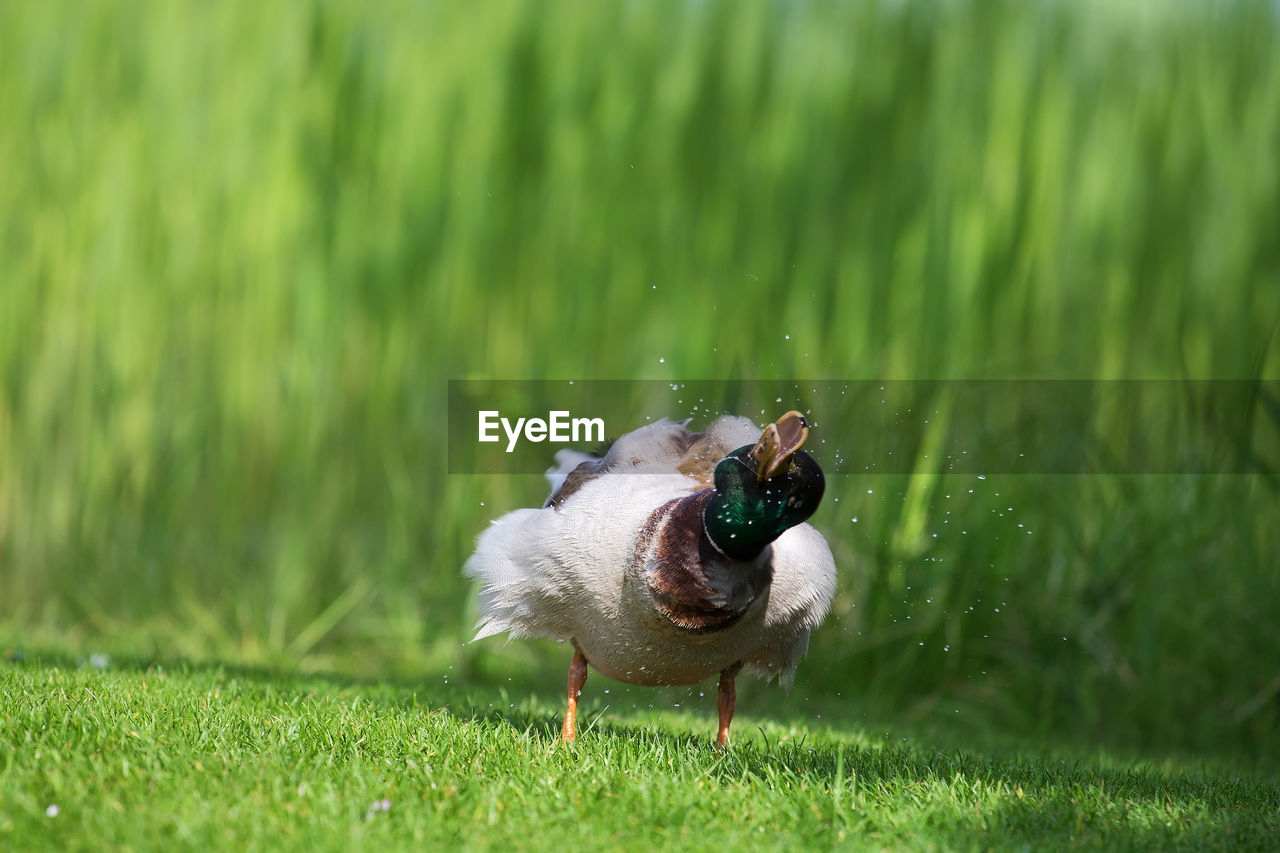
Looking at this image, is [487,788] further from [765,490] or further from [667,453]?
[667,453]

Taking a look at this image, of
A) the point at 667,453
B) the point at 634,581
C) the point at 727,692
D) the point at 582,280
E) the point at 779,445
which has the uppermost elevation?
the point at 582,280

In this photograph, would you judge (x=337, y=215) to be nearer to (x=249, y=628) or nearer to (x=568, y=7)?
(x=568, y=7)

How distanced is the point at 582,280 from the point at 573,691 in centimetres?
292

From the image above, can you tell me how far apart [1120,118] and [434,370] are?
3771 mm

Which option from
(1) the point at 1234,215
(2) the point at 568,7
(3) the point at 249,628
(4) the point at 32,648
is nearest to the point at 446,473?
(3) the point at 249,628

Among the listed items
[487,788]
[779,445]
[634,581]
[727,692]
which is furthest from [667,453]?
[487,788]

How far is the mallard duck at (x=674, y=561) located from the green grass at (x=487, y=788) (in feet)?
0.84

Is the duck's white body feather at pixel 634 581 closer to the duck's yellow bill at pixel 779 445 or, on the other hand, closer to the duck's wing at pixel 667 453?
the duck's wing at pixel 667 453

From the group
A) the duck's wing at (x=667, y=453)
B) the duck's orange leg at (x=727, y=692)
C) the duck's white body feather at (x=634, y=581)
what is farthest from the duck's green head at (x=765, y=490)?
the duck's orange leg at (x=727, y=692)

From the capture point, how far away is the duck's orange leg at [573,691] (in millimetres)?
3195

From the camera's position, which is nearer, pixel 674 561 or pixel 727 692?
pixel 674 561

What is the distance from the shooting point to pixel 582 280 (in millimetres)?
5887

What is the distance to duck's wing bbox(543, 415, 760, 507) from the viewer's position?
3.49 meters

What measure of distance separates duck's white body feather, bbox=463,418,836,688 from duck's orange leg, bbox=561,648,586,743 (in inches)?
2.5
